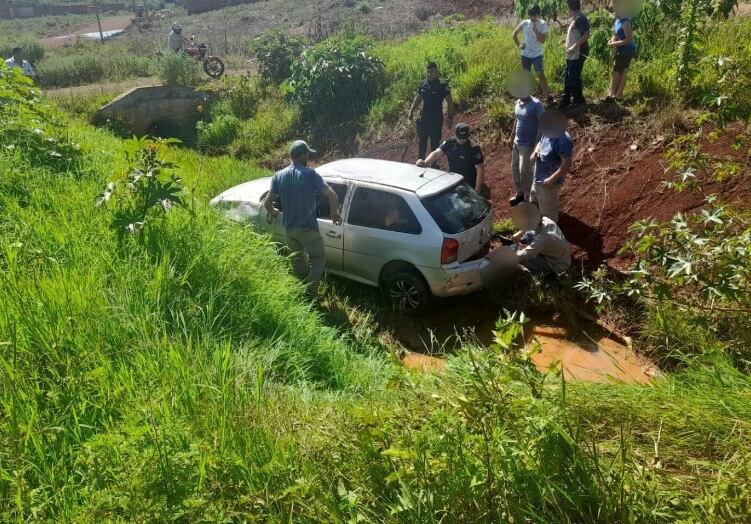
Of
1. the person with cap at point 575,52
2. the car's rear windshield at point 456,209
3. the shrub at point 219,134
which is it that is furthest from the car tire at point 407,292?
the shrub at point 219,134

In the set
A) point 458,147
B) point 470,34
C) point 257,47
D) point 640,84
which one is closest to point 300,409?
point 458,147

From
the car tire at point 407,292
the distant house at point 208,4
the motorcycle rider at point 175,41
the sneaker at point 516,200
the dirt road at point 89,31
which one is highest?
the distant house at point 208,4

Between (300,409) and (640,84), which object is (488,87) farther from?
(300,409)

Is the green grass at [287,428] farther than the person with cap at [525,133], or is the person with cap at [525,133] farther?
the person with cap at [525,133]

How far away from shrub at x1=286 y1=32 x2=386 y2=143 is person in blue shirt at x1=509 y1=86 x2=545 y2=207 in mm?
6012

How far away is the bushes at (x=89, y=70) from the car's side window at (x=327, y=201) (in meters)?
15.5

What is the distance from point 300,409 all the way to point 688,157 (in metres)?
3.49

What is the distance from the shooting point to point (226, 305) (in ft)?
13.9

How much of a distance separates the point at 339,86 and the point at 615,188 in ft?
26.0

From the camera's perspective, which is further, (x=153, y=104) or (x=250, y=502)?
(x=153, y=104)

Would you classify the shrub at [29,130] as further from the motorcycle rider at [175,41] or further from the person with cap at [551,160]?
the motorcycle rider at [175,41]

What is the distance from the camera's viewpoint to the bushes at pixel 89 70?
60.8 ft

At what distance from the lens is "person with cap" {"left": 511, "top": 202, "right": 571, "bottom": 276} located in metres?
5.73

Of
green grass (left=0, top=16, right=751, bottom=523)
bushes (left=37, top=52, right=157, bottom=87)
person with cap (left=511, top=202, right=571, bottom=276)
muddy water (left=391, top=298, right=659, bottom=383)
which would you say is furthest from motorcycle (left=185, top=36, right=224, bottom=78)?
green grass (left=0, top=16, right=751, bottom=523)
